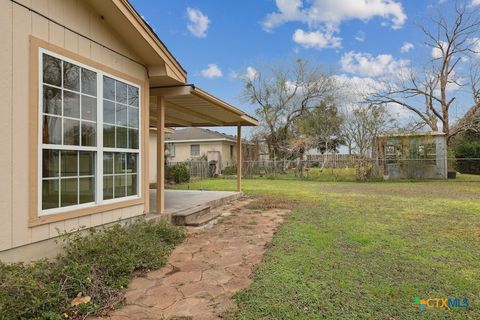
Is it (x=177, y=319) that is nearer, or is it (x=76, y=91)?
(x=177, y=319)

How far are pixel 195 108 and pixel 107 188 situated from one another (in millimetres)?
3965

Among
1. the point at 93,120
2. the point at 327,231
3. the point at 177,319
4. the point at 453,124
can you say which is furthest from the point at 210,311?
the point at 453,124

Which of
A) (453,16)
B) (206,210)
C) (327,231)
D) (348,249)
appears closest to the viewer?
(348,249)

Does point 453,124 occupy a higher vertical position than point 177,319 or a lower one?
higher

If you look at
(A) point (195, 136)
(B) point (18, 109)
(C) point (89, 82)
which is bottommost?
(B) point (18, 109)

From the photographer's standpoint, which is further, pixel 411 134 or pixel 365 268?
pixel 411 134

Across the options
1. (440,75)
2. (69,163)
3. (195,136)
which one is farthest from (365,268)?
(440,75)

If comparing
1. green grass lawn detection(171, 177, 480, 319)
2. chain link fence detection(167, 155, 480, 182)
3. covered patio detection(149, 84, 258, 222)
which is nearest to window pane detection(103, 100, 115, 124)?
A: covered patio detection(149, 84, 258, 222)

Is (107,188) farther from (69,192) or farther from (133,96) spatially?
(133,96)

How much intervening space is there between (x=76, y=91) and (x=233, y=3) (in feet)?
42.6

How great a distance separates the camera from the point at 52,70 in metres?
3.74

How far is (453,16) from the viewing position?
71.7 ft

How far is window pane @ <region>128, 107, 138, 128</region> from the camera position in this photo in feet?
16.6

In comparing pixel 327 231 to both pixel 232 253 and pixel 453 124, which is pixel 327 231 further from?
pixel 453 124
